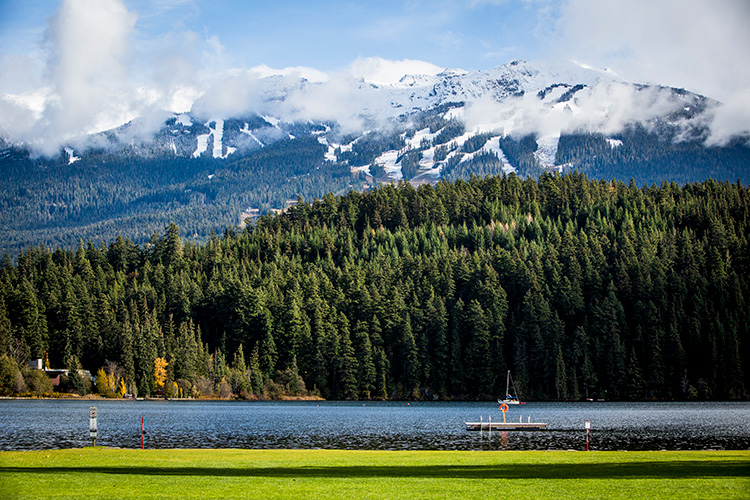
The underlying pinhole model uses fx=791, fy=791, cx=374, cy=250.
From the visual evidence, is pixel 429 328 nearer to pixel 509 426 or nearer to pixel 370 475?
pixel 509 426

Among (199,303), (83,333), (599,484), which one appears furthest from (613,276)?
(599,484)

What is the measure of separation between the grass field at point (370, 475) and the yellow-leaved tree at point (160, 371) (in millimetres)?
107041

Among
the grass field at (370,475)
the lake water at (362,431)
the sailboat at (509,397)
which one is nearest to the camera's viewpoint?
the grass field at (370,475)

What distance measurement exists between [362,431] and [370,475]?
4037 cm

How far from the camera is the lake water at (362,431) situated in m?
62.7

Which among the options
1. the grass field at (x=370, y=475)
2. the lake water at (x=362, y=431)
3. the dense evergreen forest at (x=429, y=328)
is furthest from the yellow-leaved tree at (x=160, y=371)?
the grass field at (x=370, y=475)

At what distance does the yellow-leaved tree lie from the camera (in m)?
154

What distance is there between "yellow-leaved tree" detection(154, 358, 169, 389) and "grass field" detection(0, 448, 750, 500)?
10704 centimetres

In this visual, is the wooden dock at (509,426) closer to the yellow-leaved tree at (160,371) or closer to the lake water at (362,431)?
the lake water at (362,431)

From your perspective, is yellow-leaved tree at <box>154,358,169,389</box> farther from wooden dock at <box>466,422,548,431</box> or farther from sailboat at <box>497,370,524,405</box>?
wooden dock at <box>466,422,548,431</box>

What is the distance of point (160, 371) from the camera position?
506ft

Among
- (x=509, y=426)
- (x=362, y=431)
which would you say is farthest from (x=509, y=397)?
(x=362, y=431)

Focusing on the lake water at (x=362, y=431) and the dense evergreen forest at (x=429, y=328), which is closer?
the lake water at (x=362, y=431)

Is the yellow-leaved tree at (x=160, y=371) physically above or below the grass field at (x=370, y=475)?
above
